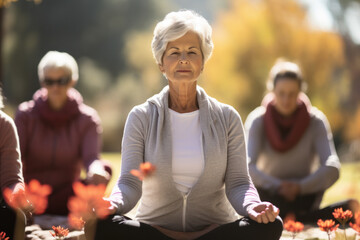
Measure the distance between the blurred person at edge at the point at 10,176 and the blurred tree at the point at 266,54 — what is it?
15.5 metres

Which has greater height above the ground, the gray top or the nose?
the nose

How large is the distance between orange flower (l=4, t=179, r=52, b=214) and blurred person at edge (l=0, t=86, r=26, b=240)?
0.27 feet

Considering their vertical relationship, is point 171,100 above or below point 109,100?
above

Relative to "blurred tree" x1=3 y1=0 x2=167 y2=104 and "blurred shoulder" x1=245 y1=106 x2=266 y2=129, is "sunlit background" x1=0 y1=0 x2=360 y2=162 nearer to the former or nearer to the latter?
"blurred tree" x1=3 y1=0 x2=167 y2=104

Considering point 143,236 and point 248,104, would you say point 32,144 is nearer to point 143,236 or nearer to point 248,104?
point 143,236

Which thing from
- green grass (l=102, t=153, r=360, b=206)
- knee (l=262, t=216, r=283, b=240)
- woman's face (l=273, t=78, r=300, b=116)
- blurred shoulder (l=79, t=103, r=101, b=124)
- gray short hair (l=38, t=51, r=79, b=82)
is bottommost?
green grass (l=102, t=153, r=360, b=206)

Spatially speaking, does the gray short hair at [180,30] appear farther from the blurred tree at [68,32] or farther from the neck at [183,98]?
the blurred tree at [68,32]

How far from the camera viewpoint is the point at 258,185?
5.23m

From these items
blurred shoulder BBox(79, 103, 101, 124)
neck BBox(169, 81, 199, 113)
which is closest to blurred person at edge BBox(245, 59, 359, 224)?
blurred shoulder BBox(79, 103, 101, 124)

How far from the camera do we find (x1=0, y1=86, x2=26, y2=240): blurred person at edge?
3229 millimetres

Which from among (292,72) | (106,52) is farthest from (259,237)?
(106,52)

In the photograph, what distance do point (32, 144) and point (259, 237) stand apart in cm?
302

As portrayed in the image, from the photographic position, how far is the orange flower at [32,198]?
2434mm

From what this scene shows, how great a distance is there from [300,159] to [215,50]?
47.3ft
